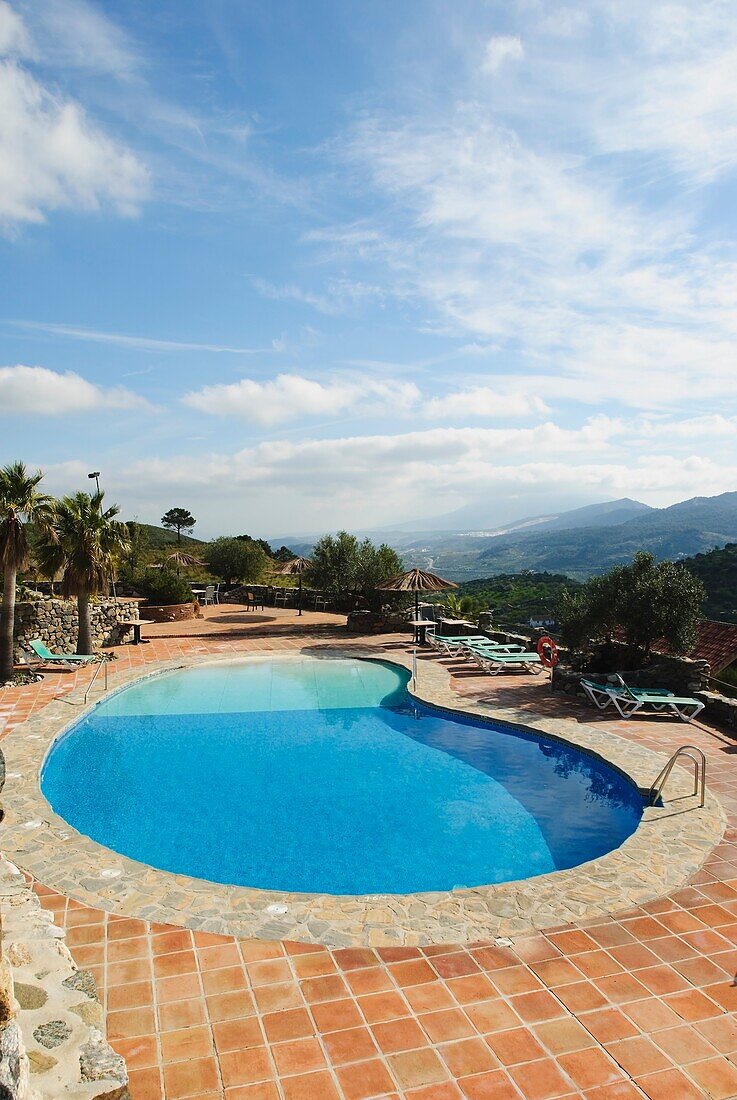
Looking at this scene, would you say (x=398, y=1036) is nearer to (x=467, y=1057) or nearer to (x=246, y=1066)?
(x=467, y=1057)

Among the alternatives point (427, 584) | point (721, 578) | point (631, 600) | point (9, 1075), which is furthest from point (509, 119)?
point (721, 578)

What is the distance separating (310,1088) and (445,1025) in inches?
36.1

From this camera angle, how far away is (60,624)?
16.5 m

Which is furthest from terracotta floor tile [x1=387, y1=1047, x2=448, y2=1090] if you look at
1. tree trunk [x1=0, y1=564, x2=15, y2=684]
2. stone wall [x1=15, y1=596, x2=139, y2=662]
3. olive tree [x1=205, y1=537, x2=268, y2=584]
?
olive tree [x1=205, y1=537, x2=268, y2=584]

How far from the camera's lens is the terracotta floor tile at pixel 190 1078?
3352mm

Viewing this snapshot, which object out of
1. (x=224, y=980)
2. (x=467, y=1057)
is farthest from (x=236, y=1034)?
(x=467, y=1057)

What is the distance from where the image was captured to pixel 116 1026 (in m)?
3.83

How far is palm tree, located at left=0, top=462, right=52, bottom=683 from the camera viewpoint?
484 inches

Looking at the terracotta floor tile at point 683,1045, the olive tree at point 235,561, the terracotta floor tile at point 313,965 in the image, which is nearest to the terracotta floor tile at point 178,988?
the terracotta floor tile at point 313,965

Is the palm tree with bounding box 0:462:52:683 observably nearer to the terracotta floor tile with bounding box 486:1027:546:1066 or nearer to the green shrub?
the green shrub

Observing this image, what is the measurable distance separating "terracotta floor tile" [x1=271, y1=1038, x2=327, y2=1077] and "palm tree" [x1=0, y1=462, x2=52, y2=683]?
36.3 feet

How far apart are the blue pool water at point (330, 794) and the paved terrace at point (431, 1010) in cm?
193

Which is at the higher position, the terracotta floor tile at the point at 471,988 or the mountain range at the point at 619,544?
the mountain range at the point at 619,544

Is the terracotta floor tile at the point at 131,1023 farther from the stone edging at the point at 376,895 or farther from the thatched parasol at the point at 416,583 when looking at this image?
the thatched parasol at the point at 416,583
